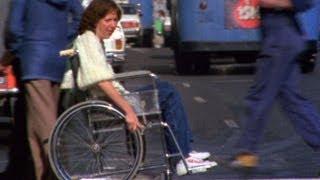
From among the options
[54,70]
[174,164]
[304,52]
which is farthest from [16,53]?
[304,52]

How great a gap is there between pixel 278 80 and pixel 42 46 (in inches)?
64.6

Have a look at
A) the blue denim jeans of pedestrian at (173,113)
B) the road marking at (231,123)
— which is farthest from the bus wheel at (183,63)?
the blue denim jeans of pedestrian at (173,113)

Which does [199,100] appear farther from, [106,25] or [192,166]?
[106,25]

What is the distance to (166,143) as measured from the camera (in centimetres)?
739

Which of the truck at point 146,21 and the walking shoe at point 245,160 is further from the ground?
the walking shoe at point 245,160

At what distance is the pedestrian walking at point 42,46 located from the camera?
23.4ft

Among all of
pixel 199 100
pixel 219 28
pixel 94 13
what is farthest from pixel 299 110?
pixel 219 28

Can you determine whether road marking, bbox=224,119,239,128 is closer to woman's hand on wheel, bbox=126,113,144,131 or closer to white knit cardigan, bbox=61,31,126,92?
white knit cardigan, bbox=61,31,126,92

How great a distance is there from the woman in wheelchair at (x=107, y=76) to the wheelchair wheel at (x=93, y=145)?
12cm

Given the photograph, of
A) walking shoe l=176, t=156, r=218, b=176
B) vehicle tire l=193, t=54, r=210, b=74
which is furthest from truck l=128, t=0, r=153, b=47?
walking shoe l=176, t=156, r=218, b=176

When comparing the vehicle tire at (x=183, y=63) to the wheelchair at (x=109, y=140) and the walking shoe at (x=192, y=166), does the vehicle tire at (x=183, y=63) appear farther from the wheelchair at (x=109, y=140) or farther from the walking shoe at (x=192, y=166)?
the wheelchair at (x=109, y=140)

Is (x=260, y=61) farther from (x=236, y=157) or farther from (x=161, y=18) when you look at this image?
(x=161, y=18)

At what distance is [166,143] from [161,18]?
3460 centimetres

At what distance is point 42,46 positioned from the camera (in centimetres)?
713
